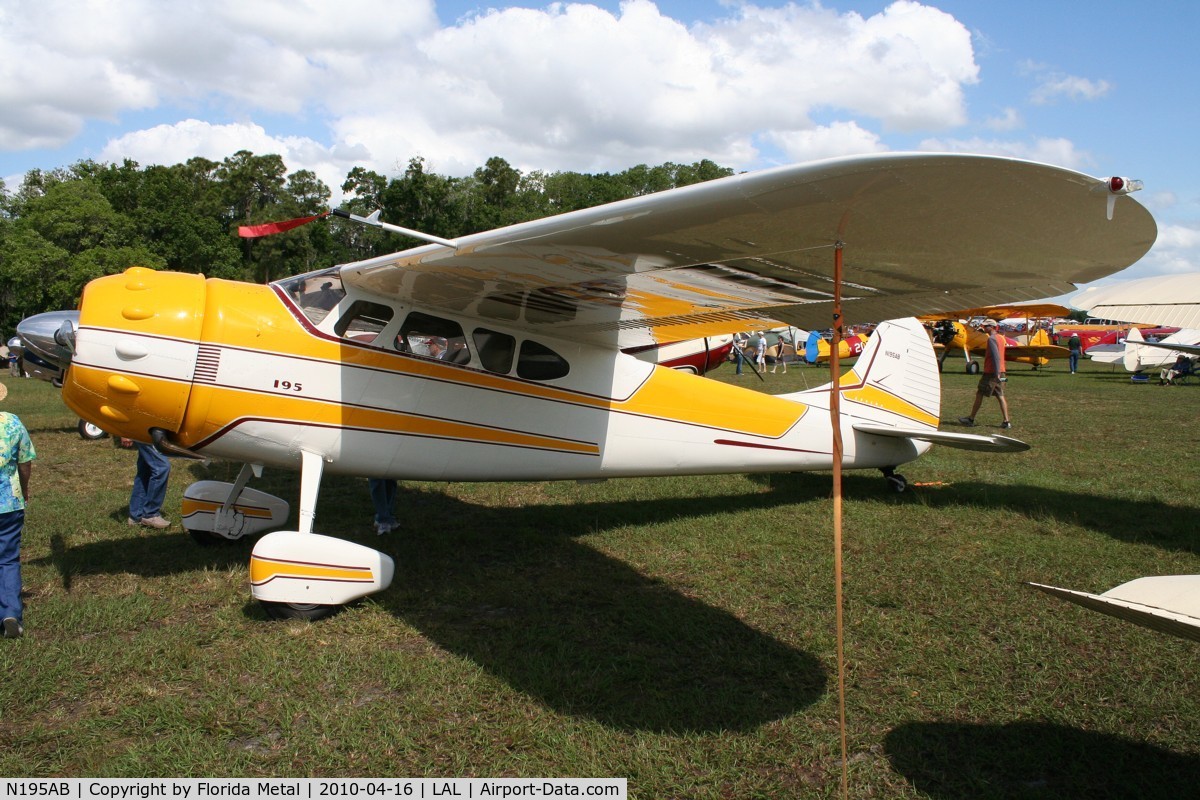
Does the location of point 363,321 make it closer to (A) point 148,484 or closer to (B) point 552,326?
(B) point 552,326

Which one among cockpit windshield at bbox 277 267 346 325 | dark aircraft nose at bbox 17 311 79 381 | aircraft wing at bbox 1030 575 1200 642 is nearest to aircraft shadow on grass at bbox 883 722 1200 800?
aircraft wing at bbox 1030 575 1200 642

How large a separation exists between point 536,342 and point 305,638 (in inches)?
103

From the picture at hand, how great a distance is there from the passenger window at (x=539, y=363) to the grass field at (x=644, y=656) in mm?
1465

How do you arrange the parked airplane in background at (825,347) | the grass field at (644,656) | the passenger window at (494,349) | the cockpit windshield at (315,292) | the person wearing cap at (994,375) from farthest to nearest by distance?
the parked airplane in background at (825,347) → the person wearing cap at (994,375) → the passenger window at (494,349) → the cockpit windshield at (315,292) → the grass field at (644,656)

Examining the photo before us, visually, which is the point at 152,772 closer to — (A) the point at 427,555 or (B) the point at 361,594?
(B) the point at 361,594

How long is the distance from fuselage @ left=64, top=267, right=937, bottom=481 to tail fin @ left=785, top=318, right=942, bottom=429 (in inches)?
58.6

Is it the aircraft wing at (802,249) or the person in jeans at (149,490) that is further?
the person in jeans at (149,490)

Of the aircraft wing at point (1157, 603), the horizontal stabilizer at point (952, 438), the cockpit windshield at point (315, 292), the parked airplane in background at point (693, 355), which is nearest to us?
the aircraft wing at point (1157, 603)

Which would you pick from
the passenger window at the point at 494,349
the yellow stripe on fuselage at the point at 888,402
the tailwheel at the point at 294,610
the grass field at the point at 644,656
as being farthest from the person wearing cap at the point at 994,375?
the tailwheel at the point at 294,610

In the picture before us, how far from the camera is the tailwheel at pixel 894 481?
25.7 ft

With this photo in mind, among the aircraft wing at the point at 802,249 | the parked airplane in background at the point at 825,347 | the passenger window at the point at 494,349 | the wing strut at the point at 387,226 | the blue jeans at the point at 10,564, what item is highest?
the parked airplane in background at the point at 825,347

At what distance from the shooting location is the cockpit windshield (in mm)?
4938

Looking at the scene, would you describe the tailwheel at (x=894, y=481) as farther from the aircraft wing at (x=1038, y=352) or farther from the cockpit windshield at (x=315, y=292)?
the aircraft wing at (x=1038, y=352)

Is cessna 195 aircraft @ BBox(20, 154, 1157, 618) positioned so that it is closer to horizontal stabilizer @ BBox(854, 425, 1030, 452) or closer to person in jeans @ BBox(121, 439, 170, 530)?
horizontal stabilizer @ BBox(854, 425, 1030, 452)
